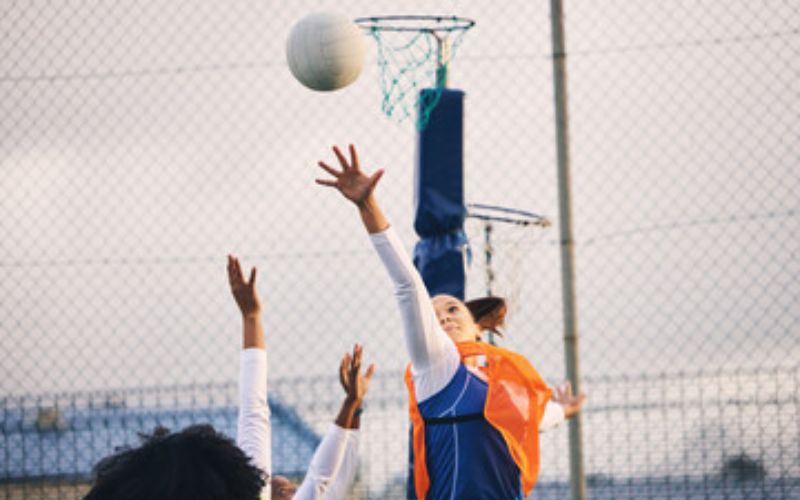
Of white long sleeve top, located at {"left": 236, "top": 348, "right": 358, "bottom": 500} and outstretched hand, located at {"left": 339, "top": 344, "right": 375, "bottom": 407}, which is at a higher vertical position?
outstretched hand, located at {"left": 339, "top": 344, "right": 375, "bottom": 407}

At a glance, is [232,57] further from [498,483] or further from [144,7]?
[498,483]

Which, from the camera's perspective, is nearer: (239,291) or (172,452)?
(172,452)

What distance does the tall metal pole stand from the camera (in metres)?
5.84

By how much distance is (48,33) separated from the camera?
670 centimetres

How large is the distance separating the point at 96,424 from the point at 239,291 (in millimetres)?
2802

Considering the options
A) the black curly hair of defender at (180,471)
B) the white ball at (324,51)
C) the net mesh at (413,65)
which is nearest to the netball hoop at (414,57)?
the net mesh at (413,65)

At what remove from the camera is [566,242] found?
19.4 feet

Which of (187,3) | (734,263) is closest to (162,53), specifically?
(187,3)

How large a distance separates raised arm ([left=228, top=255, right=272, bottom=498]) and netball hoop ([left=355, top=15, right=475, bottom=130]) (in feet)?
8.98

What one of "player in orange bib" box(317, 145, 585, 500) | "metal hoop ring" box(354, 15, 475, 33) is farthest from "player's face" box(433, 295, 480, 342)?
"metal hoop ring" box(354, 15, 475, 33)

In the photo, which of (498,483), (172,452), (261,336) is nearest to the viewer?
(172,452)

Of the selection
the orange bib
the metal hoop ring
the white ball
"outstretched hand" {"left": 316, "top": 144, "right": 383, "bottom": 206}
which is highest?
the metal hoop ring

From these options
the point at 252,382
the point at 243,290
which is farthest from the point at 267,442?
the point at 243,290

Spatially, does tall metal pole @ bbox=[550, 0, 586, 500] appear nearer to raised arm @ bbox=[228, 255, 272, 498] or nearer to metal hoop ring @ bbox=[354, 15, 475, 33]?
metal hoop ring @ bbox=[354, 15, 475, 33]
